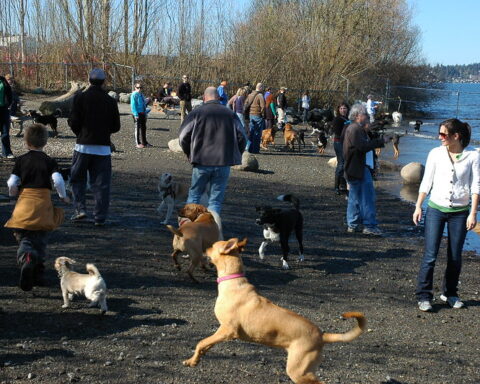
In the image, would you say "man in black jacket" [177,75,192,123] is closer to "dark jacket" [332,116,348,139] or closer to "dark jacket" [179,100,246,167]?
"dark jacket" [332,116,348,139]

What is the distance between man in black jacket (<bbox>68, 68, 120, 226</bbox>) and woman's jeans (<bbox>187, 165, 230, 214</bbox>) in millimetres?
1448

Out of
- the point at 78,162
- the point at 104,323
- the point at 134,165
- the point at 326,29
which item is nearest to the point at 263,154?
the point at 134,165

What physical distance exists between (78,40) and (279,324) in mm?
33662

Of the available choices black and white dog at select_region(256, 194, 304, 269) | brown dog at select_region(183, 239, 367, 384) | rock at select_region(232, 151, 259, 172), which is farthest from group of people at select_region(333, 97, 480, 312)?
rock at select_region(232, 151, 259, 172)

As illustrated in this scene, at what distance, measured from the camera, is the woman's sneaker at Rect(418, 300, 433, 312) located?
22.1 feet

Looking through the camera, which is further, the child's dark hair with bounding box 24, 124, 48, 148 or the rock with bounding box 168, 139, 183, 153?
the rock with bounding box 168, 139, 183, 153

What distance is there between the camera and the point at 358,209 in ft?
33.4

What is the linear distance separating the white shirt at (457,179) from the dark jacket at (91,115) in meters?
4.35

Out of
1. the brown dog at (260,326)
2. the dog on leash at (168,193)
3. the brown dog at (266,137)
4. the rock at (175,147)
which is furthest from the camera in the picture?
the brown dog at (266,137)

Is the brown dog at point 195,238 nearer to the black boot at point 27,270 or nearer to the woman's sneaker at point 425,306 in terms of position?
the black boot at point 27,270

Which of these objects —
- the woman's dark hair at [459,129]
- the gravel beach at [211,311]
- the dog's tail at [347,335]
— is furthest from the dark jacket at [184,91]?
the dog's tail at [347,335]

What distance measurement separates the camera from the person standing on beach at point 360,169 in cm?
973

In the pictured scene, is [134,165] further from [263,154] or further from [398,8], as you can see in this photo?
[398,8]

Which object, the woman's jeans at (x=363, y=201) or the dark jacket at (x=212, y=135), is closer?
the dark jacket at (x=212, y=135)
